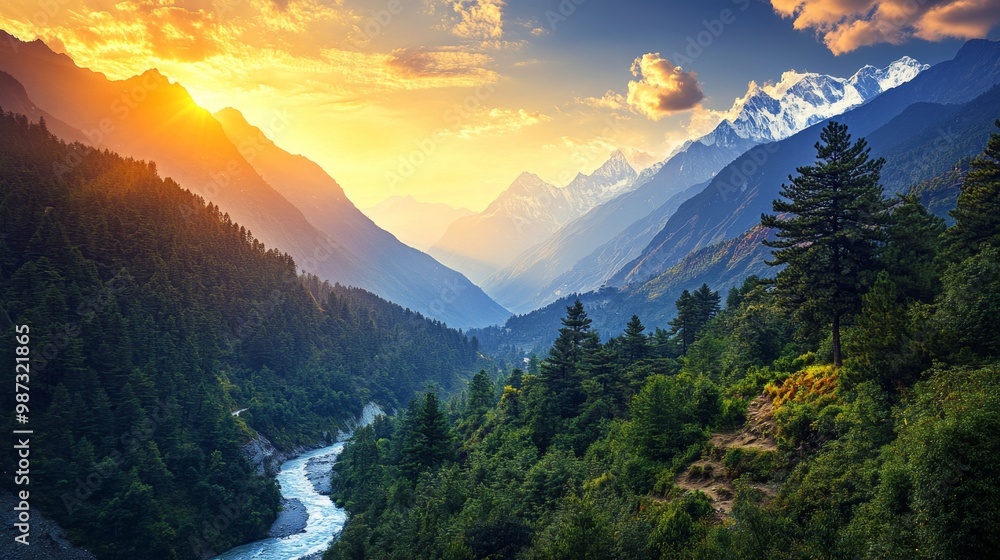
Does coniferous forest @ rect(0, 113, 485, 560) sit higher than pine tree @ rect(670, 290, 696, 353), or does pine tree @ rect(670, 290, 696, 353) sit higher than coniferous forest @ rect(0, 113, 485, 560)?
coniferous forest @ rect(0, 113, 485, 560)

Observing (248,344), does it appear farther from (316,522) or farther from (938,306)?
(938,306)

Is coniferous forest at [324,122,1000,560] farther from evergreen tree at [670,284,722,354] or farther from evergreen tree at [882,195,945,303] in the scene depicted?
evergreen tree at [670,284,722,354]

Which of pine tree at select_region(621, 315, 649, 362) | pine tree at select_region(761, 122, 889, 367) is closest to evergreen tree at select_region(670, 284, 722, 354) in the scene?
pine tree at select_region(621, 315, 649, 362)

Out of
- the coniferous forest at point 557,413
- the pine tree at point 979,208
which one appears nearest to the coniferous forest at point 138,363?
the coniferous forest at point 557,413

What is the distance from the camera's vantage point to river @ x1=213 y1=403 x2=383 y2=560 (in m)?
70.8

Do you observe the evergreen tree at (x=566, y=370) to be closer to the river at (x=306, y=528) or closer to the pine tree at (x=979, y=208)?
the river at (x=306, y=528)

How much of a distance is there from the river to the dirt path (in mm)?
54884

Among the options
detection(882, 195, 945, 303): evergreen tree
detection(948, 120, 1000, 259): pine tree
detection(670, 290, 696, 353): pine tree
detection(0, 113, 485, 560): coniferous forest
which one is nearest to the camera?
detection(882, 195, 945, 303): evergreen tree

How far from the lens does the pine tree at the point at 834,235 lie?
38.7 m

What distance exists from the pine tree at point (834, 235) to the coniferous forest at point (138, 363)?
79.3 metres

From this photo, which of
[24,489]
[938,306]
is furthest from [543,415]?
[24,489]

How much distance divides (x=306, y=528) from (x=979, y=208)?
293ft

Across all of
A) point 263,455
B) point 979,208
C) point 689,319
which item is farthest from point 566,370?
point 263,455

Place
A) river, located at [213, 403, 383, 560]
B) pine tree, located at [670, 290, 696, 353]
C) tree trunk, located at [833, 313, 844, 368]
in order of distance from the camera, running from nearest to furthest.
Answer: tree trunk, located at [833, 313, 844, 368]
river, located at [213, 403, 383, 560]
pine tree, located at [670, 290, 696, 353]
